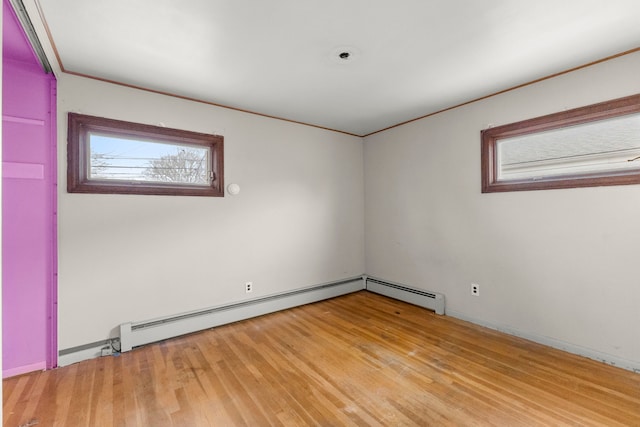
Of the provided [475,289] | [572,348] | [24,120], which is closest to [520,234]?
[475,289]

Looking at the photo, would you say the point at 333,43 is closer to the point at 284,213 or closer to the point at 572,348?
the point at 284,213

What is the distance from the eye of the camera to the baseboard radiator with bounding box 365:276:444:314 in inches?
131

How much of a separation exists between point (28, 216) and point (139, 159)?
2.93ft

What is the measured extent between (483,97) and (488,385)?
8.38 feet

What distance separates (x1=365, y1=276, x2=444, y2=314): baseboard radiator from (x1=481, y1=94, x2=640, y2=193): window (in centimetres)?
133

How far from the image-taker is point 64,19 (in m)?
1.79

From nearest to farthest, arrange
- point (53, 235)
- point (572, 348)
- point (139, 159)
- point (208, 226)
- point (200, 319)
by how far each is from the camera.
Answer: point (53, 235)
point (572, 348)
point (139, 159)
point (200, 319)
point (208, 226)

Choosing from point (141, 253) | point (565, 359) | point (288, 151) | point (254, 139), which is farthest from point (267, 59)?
point (565, 359)

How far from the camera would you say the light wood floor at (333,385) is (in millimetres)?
1778

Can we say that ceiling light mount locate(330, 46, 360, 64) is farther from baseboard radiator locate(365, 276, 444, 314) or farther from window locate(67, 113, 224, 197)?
baseboard radiator locate(365, 276, 444, 314)

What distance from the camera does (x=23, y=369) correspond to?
86.6 inches

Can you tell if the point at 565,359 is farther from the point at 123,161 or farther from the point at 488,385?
the point at 123,161

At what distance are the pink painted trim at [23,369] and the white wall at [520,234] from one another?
3521 millimetres

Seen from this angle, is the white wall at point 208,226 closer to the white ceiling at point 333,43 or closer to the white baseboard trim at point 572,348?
the white ceiling at point 333,43
